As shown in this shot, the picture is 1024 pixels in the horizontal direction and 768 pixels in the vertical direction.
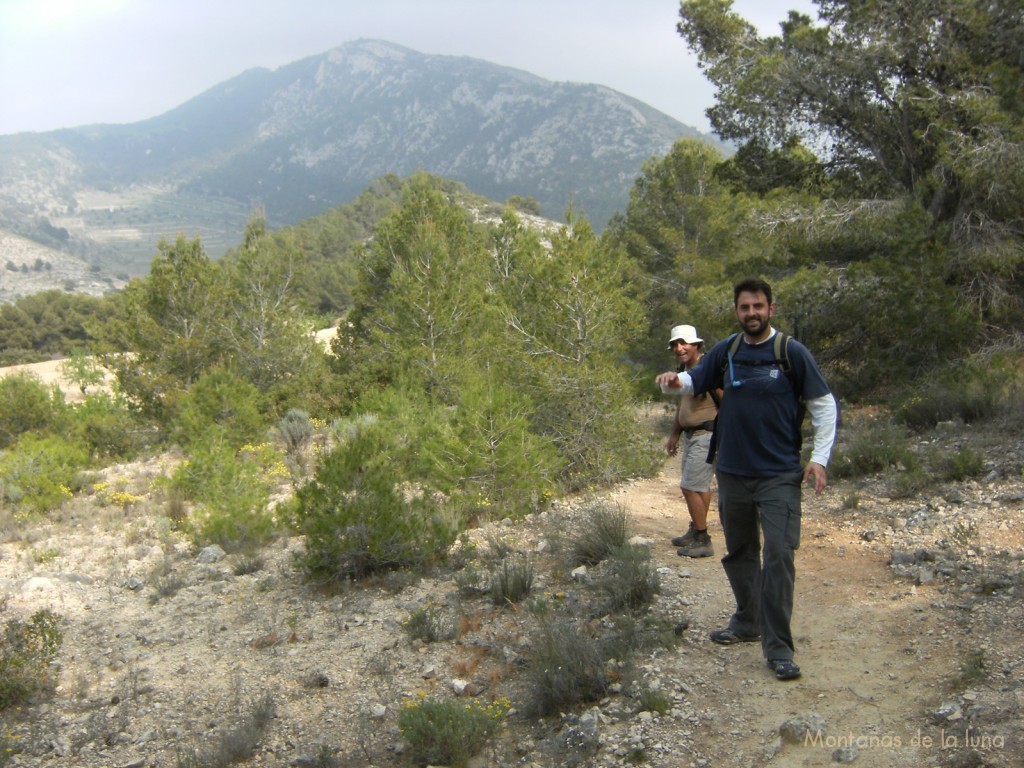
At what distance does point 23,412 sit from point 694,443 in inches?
646

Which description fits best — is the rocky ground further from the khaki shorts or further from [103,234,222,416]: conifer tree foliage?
[103,234,222,416]: conifer tree foliage

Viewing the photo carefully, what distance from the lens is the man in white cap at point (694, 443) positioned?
549 centimetres

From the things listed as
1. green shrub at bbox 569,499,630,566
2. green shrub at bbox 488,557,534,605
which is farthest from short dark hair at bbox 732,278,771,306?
green shrub at bbox 488,557,534,605

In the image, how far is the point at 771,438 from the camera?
3.77m

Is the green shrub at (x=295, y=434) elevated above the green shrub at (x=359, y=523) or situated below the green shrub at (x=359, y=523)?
below

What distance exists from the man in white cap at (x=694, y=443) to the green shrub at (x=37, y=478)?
9.39 meters

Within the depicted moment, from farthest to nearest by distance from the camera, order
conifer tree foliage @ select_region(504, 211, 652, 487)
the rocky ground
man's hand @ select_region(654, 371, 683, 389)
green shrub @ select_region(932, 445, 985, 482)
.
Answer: conifer tree foliage @ select_region(504, 211, 652, 487), green shrub @ select_region(932, 445, 985, 482), man's hand @ select_region(654, 371, 683, 389), the rocky ground

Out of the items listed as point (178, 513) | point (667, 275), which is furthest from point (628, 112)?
point (178, 513)

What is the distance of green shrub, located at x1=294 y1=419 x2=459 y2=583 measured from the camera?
6352mm

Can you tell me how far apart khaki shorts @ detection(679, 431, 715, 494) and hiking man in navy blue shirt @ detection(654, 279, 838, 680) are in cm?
183

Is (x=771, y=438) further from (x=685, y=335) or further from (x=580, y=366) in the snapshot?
(x=580, y=366)

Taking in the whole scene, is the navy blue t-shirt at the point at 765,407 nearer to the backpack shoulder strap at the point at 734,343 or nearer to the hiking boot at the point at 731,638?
the backpack shoulder strap at the point at 734,343

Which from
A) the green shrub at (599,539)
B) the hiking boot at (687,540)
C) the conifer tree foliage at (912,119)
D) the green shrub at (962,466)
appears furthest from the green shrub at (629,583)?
the conifer tree foliage at (912,119)

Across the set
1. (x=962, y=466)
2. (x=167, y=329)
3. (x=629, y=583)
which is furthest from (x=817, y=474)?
(x=167, y=329)
